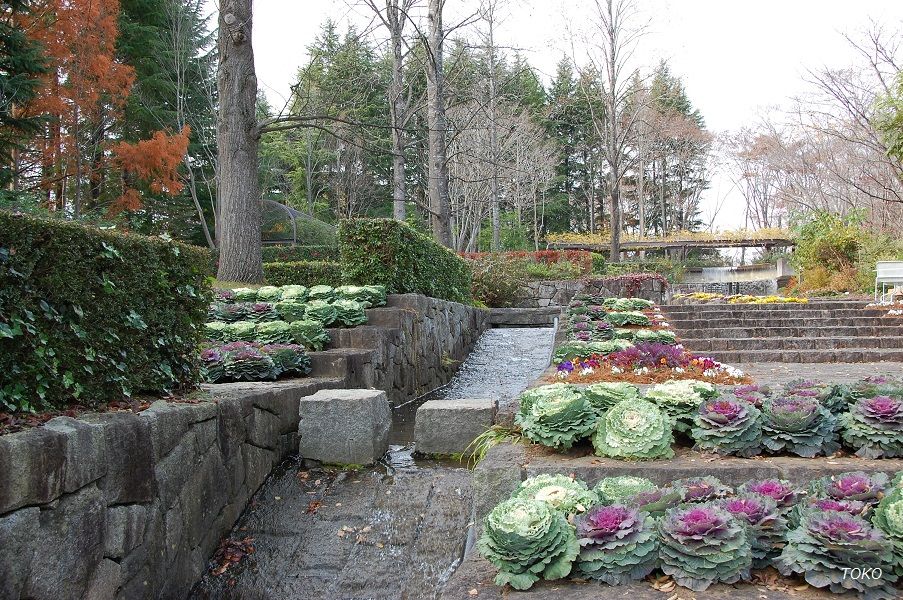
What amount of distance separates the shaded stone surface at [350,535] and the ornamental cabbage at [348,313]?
2643 mm

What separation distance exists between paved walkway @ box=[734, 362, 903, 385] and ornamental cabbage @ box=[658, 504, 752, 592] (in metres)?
3.69

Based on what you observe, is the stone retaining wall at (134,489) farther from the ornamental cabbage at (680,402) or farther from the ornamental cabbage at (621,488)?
the ornamental cabbage at (680,402)

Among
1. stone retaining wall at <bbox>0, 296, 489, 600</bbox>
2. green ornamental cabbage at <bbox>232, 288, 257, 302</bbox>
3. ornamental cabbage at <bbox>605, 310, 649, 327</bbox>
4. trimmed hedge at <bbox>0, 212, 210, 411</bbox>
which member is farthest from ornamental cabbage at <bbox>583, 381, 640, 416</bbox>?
ornamental cabbage at <bbox>605, 310, 649, 327</bbox>

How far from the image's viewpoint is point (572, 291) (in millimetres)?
17891

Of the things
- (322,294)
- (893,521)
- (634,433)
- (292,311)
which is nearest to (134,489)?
(634,433)

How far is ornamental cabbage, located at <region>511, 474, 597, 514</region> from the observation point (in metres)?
2.50

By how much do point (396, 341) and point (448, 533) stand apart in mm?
3913

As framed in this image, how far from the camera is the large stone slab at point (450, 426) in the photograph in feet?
16.8

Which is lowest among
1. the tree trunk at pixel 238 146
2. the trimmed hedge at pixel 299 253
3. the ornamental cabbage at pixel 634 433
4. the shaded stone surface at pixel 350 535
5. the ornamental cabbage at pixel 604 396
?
the shaded stone surface at pixel 350 535

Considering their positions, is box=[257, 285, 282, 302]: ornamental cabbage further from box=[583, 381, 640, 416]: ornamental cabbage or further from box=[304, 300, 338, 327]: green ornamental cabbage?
box=[583, 381, 640, 416]: ornamental cabbage

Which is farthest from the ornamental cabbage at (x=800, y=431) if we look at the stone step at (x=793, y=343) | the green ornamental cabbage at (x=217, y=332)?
the stone step at (x=793, y=343)

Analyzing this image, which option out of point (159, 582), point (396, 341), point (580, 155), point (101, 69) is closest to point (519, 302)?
point (396, 341)

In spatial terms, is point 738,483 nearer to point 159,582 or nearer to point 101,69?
point 159,582

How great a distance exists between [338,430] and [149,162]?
50.0 ft
